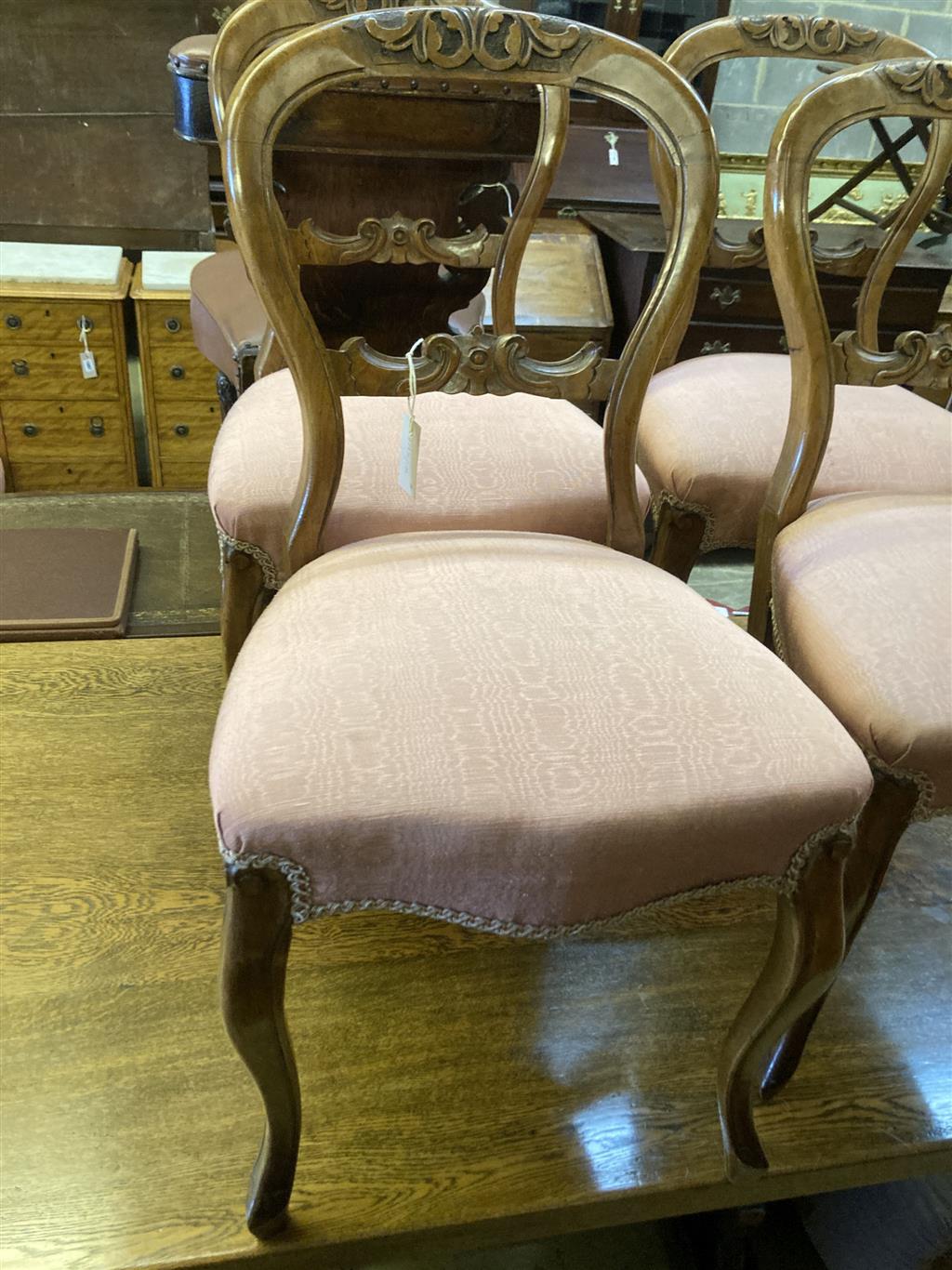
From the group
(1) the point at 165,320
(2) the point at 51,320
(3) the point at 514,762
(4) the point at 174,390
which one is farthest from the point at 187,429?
(3) the point at 514,762

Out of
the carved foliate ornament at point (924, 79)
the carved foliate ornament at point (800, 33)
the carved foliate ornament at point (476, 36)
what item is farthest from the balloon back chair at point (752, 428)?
the carved foliate ornament at point (476, 36)

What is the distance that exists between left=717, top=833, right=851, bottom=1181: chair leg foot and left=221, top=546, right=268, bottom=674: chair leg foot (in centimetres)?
61

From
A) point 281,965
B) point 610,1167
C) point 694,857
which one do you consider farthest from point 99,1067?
point 694,857

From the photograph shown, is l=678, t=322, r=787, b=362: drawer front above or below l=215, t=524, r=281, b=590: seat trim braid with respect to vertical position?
below

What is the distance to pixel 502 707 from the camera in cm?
66

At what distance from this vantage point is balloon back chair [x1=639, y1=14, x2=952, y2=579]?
117 cm

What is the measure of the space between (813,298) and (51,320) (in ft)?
6.60

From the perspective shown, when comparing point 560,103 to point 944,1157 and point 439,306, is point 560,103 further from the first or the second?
point 944,1157

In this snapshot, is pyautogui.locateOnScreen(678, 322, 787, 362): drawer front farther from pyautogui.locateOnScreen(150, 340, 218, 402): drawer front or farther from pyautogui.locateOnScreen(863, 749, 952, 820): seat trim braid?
pyautogui.locateOnScreen(863, 749, 952, 820): seat trim braid

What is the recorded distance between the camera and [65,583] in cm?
154

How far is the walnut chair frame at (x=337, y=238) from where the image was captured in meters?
1.02

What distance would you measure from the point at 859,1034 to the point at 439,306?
1.26 metres

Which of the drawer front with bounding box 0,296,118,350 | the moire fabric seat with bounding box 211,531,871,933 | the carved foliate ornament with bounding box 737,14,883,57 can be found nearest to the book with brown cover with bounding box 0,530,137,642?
the moire fabric seat with bounding box 211,531,871,933

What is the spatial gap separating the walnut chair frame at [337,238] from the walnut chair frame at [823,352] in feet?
1.11
